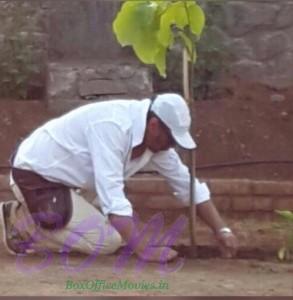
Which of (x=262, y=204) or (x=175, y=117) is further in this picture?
(x=262, y=204)

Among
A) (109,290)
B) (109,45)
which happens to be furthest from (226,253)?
(109,45)

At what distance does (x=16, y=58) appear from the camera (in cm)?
827

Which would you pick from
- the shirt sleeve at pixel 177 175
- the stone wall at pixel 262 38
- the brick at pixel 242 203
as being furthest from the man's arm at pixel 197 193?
the stone wall at pixel 262 38

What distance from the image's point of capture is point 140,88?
8320 mm

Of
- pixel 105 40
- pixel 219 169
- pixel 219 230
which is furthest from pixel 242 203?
pixel 105 40

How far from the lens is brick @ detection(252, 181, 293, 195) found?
744cm

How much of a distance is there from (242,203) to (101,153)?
173 cm

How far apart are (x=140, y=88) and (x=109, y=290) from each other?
2.90 metres

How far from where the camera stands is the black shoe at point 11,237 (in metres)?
6.37

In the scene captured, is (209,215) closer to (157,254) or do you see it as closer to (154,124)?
(157,254)

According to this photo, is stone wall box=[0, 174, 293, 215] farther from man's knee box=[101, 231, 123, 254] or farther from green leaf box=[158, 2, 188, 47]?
green leaf box=[158, 2, 188, 47]

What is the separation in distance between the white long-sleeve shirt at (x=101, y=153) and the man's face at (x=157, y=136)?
0.13 feet

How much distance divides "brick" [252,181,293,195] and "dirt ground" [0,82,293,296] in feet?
1.02

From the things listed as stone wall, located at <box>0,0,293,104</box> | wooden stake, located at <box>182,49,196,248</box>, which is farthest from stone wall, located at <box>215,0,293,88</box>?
wooden stake, located at <box>182,49,196,248</box>
